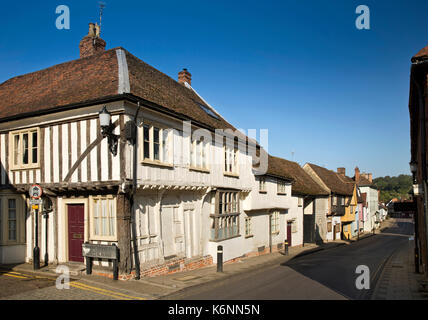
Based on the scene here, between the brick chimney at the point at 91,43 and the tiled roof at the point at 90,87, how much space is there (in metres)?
1.87

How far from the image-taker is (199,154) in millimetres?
16500

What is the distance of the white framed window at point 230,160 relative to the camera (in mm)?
18953

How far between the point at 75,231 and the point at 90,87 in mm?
5227

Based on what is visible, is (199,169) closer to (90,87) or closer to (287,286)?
(90,87)

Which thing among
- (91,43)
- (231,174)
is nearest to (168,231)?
(231,174)

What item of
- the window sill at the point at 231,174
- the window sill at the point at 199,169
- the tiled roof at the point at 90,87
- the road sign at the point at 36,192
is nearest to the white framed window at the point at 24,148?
the tiled roof at the point at 90,87

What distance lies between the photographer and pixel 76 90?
1351cm

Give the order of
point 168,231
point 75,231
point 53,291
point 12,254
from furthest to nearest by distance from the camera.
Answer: point 168,231
point 12,254
point 75,231
point 53,291

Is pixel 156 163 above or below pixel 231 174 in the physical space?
above

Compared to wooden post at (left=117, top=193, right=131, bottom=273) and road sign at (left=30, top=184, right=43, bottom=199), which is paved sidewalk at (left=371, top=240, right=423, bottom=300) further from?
road sign at (left=30, top=184, right=43, bottom=199)

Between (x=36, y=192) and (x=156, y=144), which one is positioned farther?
(x=156, y=144)

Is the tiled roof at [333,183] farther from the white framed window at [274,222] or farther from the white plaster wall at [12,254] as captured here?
the white plaster wall at [12,254]

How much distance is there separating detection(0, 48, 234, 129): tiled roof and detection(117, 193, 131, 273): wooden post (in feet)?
11.4
